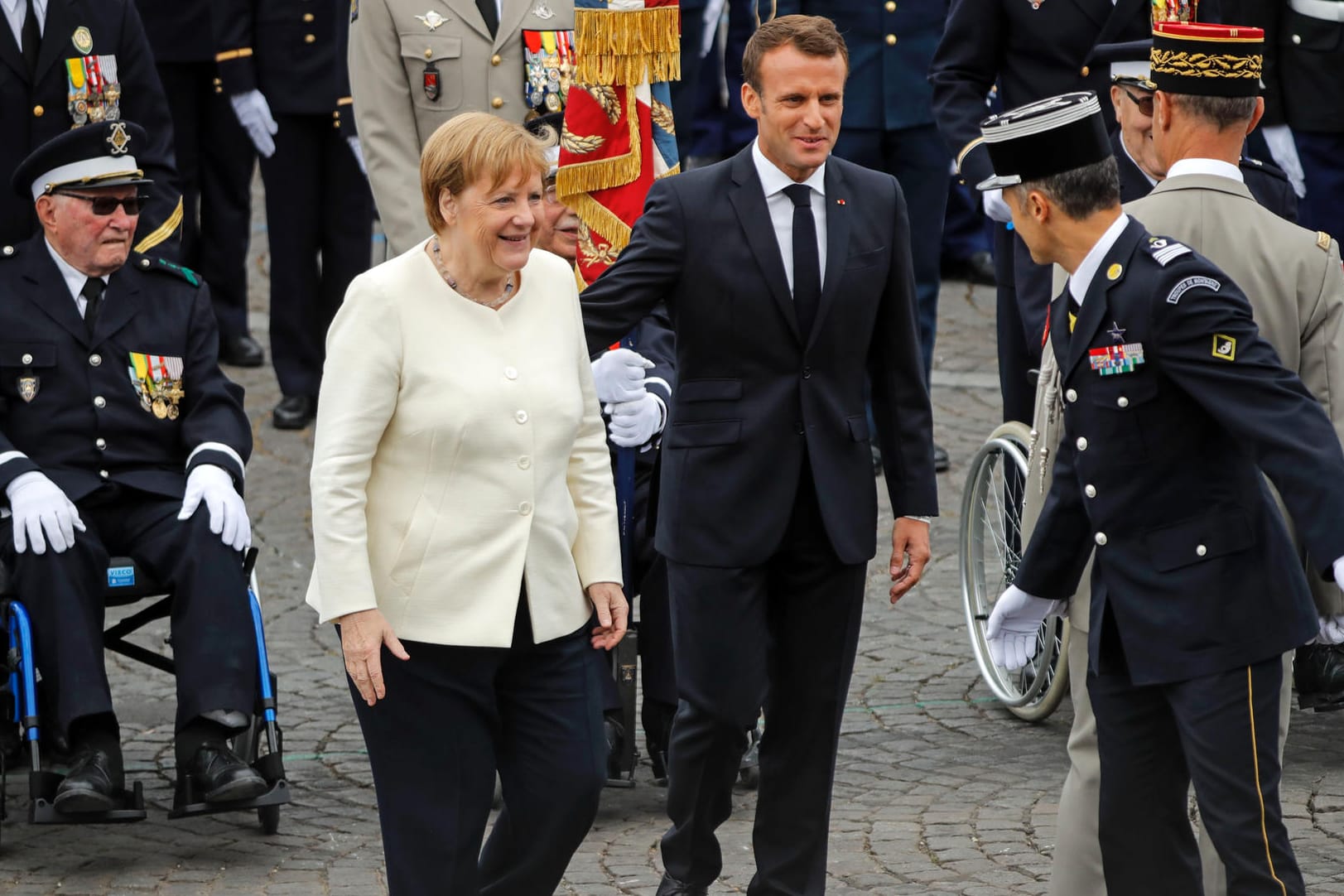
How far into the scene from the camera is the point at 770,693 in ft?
15.9

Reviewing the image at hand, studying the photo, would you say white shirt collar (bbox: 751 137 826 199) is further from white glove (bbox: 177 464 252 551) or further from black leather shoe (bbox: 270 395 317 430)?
black leather shoe (bbox: 270 395 317 430)

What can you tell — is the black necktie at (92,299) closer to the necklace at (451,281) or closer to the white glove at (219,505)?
the white glove at (219,505)

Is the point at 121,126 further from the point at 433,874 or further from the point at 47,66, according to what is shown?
the point at 433,874

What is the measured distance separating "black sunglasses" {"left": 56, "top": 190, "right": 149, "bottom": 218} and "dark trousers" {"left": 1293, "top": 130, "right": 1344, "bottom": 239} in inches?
163

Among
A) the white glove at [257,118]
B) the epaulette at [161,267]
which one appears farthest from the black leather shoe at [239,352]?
the epaulette at [161,267]

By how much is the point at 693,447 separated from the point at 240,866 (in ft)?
5.61

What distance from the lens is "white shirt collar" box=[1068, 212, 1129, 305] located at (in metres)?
3.96

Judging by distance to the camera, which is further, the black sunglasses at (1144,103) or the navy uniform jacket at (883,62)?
the navy uniform jacket at (883,62)

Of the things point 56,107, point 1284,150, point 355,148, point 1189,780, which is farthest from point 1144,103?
A: point 355,148

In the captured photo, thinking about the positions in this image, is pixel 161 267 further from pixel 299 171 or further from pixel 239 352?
pixel 239 352

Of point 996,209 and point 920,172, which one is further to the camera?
point 920,172

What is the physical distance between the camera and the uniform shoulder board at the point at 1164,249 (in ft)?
12.8

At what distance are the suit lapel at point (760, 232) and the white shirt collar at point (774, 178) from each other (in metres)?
0.01

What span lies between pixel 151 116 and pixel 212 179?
114 inches
